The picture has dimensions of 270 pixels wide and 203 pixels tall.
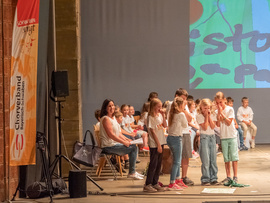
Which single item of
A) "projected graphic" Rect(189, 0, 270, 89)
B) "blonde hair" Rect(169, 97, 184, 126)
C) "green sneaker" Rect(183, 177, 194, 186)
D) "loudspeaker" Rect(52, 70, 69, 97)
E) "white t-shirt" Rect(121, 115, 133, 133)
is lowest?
"green sneaker" Rect(183, 177, 194, 186)

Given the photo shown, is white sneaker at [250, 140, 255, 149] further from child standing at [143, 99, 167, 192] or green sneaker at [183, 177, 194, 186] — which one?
child standing at [143, 99, 167, 192]

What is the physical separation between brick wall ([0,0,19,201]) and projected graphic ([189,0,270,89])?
342 inches

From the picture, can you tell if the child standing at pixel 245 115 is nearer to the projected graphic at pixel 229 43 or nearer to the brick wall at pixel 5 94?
the projected graphic at pixel 229 43

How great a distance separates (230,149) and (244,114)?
6.07 metres

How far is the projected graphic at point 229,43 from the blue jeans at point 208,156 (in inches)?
273

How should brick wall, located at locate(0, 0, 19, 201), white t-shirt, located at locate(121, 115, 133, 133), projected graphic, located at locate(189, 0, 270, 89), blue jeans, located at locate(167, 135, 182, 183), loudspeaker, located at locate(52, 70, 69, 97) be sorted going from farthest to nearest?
projected graphic, located at locate(189, 0, 270, 89), white t-shirt, located at locate(121, 115, 133, 133), blue jeans, located at locate(167, 135, 182, 183), loudspeaker, located at locate(52, 70, 69, 97), brick wall, located at locate(0, 0, 19, 201)

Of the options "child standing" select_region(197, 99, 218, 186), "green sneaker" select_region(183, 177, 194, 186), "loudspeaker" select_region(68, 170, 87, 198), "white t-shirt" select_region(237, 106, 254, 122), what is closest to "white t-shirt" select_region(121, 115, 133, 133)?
"green sneaker" select_region(183, 177, 194, 186)

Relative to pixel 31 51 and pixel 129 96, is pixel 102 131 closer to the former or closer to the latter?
pixel 31 51

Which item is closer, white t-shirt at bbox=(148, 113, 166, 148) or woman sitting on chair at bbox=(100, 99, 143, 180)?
white t-shirt at bbox=(148, 113, 166, 148)

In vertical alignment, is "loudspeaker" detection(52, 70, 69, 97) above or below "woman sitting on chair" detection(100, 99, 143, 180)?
above

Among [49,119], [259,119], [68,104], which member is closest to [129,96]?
[259,119]

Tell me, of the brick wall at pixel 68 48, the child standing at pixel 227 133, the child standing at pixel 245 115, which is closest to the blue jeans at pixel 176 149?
the child standing at pixel 227 133

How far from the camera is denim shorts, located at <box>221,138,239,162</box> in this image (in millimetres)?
8820

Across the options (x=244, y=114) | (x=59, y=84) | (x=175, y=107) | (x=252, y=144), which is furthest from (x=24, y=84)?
(x=252, y=144)
